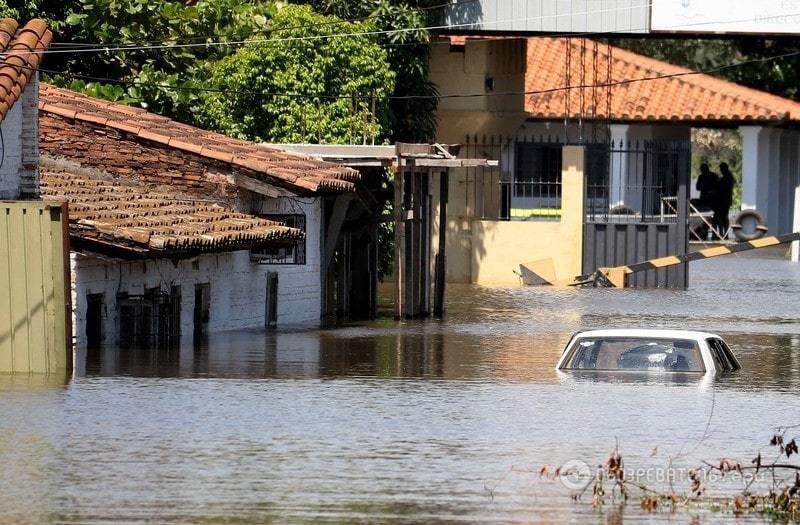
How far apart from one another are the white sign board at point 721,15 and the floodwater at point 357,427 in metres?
12.2

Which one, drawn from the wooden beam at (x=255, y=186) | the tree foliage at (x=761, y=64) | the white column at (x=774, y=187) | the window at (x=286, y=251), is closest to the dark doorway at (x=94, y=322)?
the wooden beam at (x=255, y=186)

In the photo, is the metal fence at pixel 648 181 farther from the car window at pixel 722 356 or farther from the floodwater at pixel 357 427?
the car window at pixel 722 356

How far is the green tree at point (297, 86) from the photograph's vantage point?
35844 mm

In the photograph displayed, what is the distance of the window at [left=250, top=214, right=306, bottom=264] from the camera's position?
96.4 feet

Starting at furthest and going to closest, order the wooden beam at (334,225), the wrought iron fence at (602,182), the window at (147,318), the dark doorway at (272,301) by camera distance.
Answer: the wrought iron fence at (602,182)
the wooden beam at (334,225)
the dark doorway at (272,301)
the window at (147,318)

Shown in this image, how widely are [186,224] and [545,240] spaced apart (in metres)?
15.6

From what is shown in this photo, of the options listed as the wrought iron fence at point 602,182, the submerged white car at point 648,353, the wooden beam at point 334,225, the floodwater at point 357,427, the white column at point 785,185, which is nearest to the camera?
the floodwater at point 357,427

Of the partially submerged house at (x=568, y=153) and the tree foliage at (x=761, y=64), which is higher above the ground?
the tree foliage at (x=761, y=64)

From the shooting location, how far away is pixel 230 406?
1858 cm

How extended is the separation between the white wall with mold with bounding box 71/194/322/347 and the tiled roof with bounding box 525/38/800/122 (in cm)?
1815

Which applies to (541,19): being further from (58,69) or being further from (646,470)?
(646,470)

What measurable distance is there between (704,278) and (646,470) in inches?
1150

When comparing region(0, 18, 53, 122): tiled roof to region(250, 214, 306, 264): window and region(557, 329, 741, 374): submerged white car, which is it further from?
region(557, 329, 741, 374): submerged white car

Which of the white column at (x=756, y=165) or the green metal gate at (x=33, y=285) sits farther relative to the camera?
the white column at (x=756, y=165)
